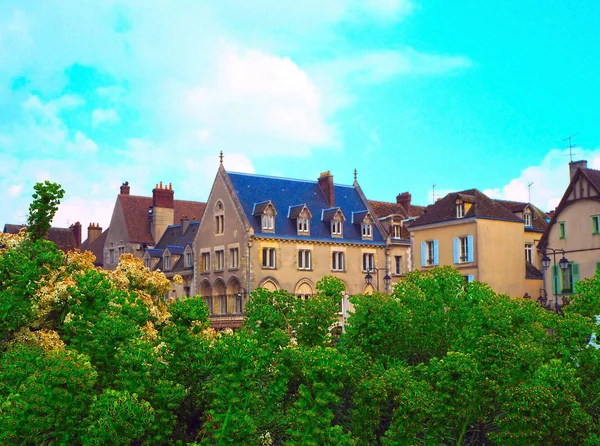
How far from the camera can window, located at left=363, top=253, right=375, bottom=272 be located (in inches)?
2731

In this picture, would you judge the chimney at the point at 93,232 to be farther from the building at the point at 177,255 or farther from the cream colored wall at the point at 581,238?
the cream colored wall at the point at 581,238

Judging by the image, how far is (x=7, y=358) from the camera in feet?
81.5

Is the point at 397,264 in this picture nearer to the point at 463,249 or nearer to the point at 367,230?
the point at 367,230

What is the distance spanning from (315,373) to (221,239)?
44.5 m

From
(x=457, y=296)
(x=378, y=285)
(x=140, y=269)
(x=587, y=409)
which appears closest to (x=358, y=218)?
(x=378, y=285)

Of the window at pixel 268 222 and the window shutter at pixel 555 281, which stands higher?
the window at pixel 268 222

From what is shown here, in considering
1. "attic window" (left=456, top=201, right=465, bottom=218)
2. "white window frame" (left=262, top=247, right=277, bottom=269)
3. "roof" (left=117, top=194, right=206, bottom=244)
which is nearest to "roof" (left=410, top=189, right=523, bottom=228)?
"attic window" (left=456, top=201, right=465, bottom=218)

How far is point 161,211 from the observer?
264ft

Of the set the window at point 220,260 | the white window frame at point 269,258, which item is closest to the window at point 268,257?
the white window frame at point 269,258

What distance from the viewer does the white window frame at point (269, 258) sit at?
63719 mm

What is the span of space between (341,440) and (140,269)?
20.2 metres

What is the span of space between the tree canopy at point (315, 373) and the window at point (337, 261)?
3877 cm

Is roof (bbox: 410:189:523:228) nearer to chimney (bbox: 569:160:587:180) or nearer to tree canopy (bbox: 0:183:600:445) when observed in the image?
chimney (bbox: 569:160:587:180)

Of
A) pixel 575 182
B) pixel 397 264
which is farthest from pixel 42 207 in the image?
pixel 397 264
